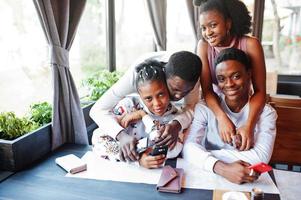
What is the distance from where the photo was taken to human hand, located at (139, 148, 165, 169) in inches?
45.2

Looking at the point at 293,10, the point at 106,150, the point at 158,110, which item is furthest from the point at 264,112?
the point at 293,10

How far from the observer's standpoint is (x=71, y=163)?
3.90ft

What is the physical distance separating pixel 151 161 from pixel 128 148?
11 cm

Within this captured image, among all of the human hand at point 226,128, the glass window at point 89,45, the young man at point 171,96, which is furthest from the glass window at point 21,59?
the human hand at point 226,128

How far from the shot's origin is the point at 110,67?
2748mm

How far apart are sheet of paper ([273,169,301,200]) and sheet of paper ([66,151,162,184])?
124 cm

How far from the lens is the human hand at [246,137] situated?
111cm

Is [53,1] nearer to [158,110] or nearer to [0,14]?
[0,14]

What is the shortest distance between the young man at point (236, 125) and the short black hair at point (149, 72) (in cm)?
24

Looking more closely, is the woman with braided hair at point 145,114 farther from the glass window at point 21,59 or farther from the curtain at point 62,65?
the glass window at point 21,59

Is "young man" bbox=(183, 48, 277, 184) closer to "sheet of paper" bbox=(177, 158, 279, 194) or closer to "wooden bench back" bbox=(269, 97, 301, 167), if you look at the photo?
"sheet of paper" bbox=(177, 158, 279, 194)

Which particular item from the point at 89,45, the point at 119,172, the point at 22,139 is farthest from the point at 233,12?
the point at 89,45

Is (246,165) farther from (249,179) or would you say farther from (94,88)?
(94,88)

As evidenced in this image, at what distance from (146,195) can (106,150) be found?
0.35 m
